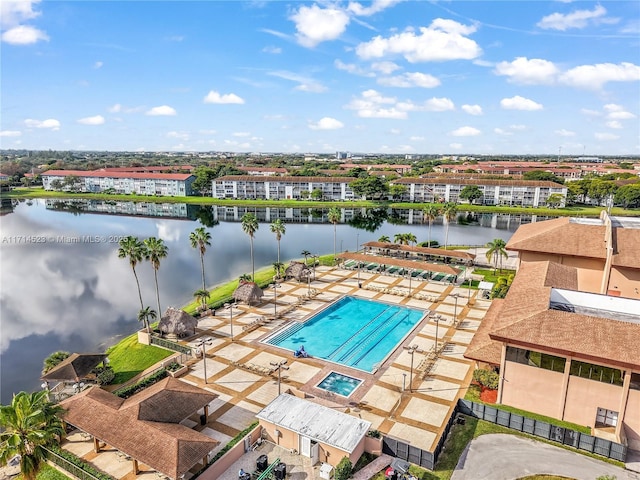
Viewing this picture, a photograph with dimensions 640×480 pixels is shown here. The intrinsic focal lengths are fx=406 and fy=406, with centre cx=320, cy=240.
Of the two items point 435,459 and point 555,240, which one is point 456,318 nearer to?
point 555,240

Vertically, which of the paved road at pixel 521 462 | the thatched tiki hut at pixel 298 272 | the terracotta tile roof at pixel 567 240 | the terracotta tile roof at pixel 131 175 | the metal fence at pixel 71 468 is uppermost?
the terracotta tile roof at pixel 131 175

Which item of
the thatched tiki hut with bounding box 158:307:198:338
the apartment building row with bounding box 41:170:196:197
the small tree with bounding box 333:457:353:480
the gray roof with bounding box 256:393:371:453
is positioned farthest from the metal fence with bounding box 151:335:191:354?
the apartment building row with bounding box 41:170:196:197

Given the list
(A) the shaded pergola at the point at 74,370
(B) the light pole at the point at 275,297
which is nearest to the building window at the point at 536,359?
(B) the light pole at the point at 275,297

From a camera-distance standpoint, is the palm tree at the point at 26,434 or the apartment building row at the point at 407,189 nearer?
the palm tree at the point at 26,434

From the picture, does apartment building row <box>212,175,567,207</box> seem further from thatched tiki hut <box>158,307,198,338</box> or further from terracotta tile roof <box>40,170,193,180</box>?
thatched tiki hut <box>158,307,198,338</box>

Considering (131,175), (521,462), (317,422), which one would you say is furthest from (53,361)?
(131,175)

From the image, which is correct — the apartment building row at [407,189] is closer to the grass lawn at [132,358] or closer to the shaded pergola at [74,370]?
the grass lawn at [132,358]
